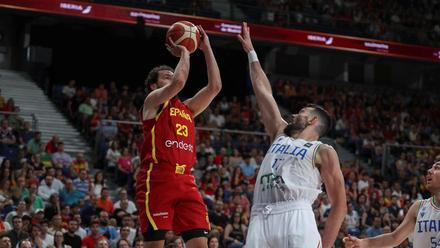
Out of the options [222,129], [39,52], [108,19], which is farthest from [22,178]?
[39,52]

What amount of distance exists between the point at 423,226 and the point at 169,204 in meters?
2.40

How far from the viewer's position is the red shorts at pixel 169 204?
6668mm

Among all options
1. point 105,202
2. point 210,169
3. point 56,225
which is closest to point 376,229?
point 210,169

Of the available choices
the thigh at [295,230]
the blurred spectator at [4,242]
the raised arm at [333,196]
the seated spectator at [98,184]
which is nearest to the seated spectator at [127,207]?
the seated spectator at [98,184]

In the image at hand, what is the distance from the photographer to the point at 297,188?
218 inches

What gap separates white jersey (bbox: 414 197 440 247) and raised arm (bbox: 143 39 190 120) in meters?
2.59

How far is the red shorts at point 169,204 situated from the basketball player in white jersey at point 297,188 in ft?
3.86

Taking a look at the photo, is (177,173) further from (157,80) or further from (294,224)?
(294,224)

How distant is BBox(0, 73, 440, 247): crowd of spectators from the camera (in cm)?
1340

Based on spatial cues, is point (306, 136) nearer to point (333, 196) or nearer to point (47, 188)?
point (333, 196)

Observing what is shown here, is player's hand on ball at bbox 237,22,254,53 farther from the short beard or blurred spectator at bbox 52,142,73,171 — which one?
blurred spectator at bbox 52,142,73,171

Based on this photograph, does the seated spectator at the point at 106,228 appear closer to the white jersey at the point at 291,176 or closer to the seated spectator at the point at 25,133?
the seated spectator at the point at 25,133

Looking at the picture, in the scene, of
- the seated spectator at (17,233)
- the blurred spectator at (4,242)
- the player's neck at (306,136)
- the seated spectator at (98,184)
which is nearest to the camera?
the player's neck at (306,136)

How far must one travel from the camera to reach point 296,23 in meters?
25.6
